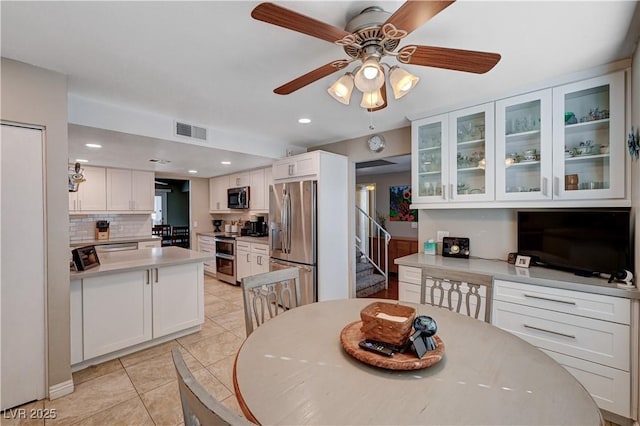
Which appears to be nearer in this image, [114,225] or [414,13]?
[414,13]

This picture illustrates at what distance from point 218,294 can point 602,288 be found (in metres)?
4.63

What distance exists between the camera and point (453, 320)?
4.95ft

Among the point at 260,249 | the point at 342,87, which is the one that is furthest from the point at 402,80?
the point at 260,249

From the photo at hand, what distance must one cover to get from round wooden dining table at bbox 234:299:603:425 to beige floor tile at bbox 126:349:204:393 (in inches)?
63.0

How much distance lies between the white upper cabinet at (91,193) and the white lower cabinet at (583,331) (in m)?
5.87

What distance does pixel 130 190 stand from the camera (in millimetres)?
5137

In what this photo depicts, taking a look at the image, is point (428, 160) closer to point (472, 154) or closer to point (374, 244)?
point (472, 154)

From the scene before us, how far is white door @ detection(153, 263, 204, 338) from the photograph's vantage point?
288cm

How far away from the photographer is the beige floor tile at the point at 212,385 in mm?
2123

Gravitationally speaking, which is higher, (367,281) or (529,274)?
(529,274)

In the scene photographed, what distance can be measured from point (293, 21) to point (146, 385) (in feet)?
8.94

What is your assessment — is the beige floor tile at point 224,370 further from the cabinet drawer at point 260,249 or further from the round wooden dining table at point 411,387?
the cabinet drawer at point 260,249

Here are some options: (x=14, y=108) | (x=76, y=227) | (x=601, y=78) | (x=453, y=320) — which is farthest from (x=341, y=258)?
(x=76, y=227)

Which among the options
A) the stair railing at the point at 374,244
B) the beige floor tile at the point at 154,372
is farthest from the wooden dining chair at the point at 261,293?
the stair railing at the point at 374,244
